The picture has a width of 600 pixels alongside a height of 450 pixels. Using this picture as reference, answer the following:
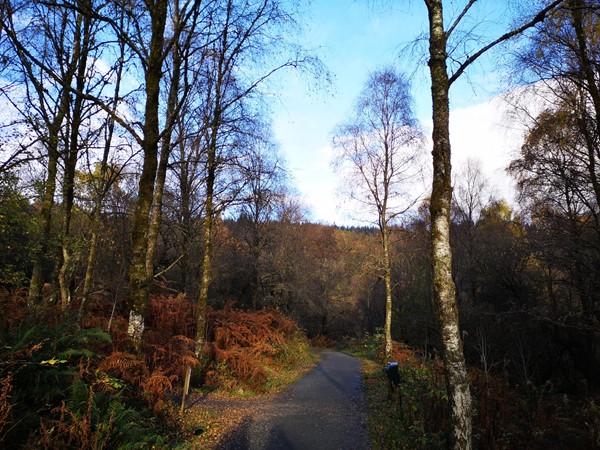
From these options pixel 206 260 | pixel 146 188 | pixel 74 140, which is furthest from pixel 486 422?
pixel 74 140

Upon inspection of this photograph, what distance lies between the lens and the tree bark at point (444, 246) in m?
4.44

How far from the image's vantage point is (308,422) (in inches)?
288

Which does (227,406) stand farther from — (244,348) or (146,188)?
(146,188)

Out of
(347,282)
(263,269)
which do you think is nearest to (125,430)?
(263,269)

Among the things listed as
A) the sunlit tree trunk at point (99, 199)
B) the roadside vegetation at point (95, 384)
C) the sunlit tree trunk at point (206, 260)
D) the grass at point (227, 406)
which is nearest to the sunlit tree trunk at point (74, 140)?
the sunlit tree trunk at point (99, 199)

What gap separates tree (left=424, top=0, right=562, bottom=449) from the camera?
176 inches

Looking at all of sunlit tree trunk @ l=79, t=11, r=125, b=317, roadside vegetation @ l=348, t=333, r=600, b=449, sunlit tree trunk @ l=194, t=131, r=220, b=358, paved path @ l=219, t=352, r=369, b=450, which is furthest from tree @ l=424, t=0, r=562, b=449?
sunlit tree trunk @ l=79, t=11, r=125, b=317

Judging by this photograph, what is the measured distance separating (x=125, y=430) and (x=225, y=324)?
810cm

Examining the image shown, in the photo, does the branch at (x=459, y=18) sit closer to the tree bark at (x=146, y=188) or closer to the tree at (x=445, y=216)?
the tree at (x=445, y=216)

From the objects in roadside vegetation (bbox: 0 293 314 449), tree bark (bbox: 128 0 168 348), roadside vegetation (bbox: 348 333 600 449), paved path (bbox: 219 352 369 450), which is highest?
tree bark (bbox: 128 0 168 348)

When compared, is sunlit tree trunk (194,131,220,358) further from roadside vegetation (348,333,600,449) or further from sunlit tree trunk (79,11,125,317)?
roadside vegetation (348,333,600,449)

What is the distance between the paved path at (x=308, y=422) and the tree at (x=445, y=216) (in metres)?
2.62

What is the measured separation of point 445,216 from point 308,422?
17.3 ft

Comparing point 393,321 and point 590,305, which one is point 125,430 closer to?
point 590,305
